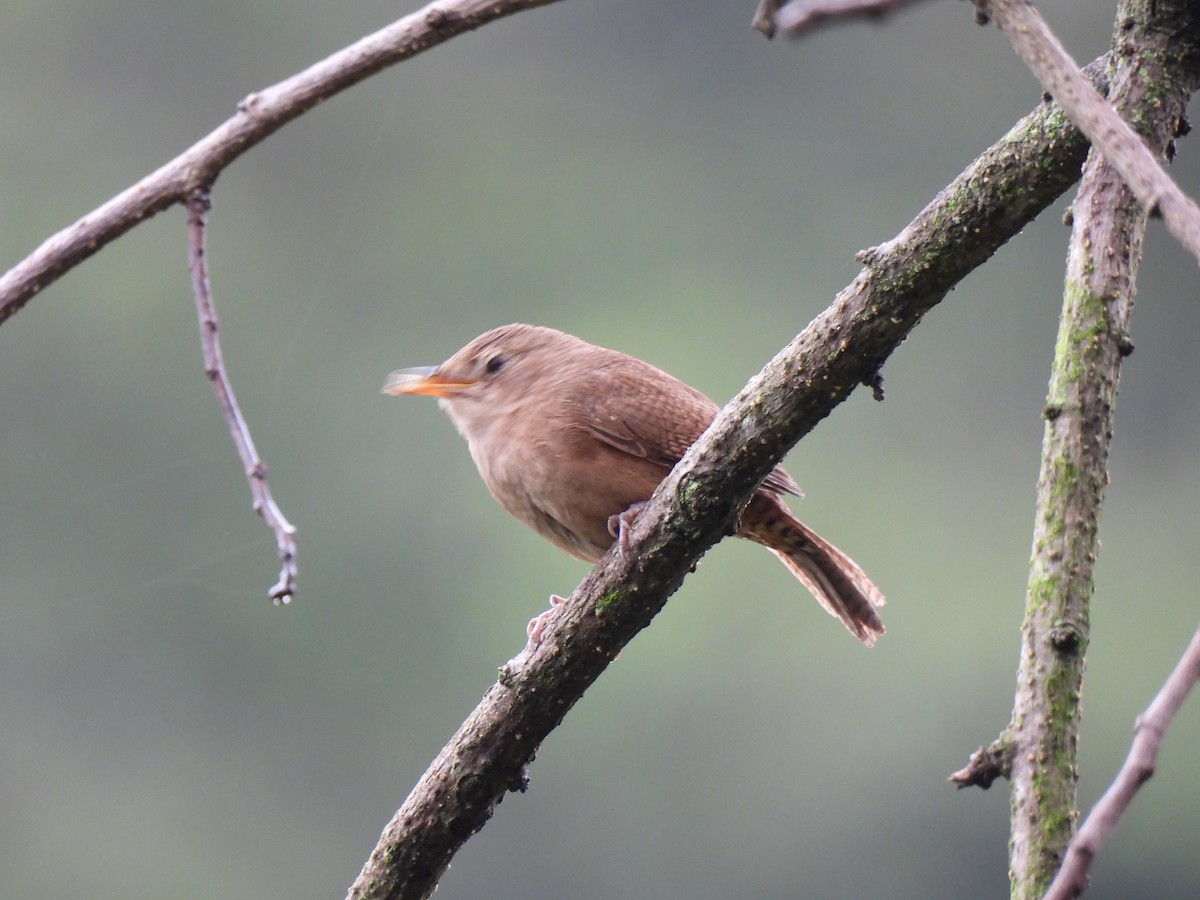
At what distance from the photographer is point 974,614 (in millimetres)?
17016

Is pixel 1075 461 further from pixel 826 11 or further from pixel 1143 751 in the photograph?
pixel 1143 751

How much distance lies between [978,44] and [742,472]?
23.5 m

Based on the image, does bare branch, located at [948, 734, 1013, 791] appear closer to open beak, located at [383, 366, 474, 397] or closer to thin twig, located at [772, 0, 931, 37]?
thin twig, located at [772, 0, 931, 37]

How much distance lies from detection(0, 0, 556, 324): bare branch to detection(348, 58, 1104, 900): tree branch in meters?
0.92

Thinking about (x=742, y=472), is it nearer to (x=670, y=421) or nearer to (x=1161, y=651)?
(x=670, y=421)

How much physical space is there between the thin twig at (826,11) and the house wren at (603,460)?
1.94 m

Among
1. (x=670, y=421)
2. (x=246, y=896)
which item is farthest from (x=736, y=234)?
(x=670, y=421)

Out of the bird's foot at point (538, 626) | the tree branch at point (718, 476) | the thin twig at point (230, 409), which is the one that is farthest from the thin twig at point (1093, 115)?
the thin twig at point (230, 409)

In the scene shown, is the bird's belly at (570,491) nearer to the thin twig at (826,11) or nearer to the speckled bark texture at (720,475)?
the speckled bark texture at (720,475)

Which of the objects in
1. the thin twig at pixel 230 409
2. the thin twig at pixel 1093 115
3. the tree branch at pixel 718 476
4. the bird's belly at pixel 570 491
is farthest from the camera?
the bird's belly at pixel 570 491

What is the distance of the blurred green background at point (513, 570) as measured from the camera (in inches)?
695

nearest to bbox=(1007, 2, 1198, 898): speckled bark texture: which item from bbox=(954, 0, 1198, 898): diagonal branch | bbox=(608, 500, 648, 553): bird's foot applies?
bbox=(954, 0, 1198, 898): diagonal branch

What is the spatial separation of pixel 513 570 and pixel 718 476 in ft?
50.6

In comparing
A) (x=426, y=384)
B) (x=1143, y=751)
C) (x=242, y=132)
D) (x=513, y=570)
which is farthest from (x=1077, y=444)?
(x=513, y=570)
